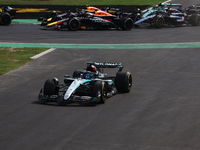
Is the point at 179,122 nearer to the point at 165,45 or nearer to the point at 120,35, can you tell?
the point at 165,45

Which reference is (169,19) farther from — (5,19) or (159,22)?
(5,19)

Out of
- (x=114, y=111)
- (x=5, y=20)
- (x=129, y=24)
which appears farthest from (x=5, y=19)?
(x=114, y=111)

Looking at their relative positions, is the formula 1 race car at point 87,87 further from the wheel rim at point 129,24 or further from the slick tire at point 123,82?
the wheel rim at point 129,24

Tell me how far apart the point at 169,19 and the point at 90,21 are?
19.1 feet

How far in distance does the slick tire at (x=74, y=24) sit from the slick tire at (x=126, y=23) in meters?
2.98

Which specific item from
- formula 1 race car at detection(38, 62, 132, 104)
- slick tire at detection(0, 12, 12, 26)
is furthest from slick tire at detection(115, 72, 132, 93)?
slick tire at detection(0, 12, 12, 26)

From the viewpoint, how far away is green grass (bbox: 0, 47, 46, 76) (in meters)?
16.2

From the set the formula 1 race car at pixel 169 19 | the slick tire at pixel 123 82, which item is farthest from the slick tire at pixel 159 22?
the slick tire at pixel 123 82

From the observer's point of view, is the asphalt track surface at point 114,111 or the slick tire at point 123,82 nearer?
the asphalt track surface at point 114,111

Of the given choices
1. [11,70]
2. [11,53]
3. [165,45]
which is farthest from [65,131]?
[165,45]

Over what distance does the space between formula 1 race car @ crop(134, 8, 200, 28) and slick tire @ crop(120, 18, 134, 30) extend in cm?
80

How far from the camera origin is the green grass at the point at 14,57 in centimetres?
1622

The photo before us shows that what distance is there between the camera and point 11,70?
1555 cm

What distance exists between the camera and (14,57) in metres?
18.2
